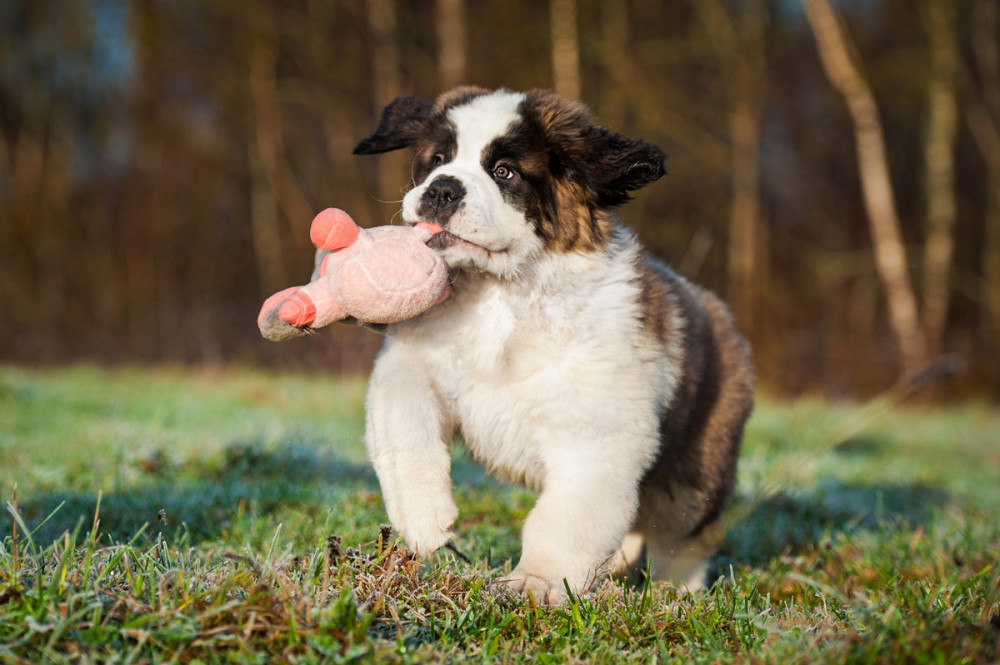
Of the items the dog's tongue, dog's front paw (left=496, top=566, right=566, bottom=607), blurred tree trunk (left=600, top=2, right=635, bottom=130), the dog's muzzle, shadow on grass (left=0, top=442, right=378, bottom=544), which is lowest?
shadow on grass (left=0, top=442, right=378, bottom=544)

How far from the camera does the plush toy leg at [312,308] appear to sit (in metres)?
2.60

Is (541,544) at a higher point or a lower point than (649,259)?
lower

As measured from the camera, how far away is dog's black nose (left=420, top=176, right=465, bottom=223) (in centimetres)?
282

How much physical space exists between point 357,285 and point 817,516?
3490mm

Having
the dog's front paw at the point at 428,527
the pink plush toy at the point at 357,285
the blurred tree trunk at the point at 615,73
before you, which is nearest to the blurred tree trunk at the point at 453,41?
the blurred tree trunk at the point at 615,73

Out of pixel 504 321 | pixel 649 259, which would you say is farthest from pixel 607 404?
pixel 649 259

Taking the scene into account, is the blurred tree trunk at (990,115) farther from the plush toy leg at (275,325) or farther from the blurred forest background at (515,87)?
the plush toy leg at (275,325)

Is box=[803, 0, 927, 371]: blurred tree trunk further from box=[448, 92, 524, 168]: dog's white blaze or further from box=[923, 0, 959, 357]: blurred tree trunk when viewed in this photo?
box=[448, 92, 524, 168]: dog's white blaze

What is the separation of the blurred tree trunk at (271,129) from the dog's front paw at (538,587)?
1422 cm

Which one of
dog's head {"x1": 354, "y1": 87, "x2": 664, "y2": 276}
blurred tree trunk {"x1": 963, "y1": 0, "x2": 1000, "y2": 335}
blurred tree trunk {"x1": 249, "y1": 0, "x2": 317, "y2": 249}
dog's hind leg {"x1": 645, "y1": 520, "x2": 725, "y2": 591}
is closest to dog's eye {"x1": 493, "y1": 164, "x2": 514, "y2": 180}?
dog's head {"x1": 354, "y1": 87, "x2": 664, "y2": 276}

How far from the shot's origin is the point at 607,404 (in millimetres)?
2830

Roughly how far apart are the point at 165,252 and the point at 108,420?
10563mm

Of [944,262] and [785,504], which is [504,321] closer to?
[785,504]

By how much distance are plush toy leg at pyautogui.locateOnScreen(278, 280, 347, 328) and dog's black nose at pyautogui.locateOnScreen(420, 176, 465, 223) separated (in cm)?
42
